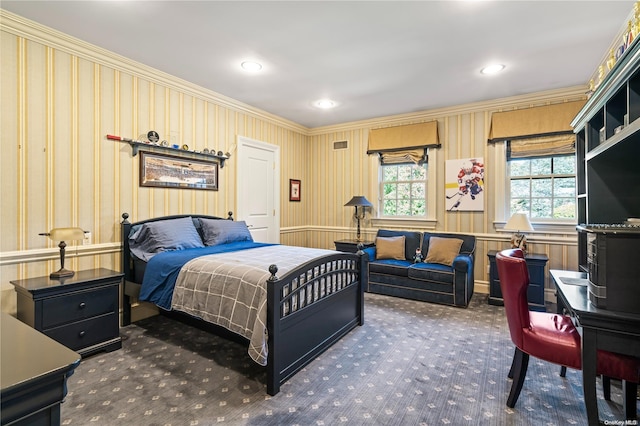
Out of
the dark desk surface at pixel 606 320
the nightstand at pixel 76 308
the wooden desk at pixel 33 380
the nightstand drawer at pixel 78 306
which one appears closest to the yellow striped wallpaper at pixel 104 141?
the nightstand at pixel 76 308

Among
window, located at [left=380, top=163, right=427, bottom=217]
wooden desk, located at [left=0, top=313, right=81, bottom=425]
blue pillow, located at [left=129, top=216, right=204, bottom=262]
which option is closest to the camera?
wooden desk, located at [left=0, top=313, right=81, bottom=425]

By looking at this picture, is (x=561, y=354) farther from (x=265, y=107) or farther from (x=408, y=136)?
(x=265, y=107)

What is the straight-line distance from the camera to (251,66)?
3494mm

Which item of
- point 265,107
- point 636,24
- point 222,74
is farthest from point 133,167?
point 636,24

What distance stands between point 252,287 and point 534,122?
13.8 feet

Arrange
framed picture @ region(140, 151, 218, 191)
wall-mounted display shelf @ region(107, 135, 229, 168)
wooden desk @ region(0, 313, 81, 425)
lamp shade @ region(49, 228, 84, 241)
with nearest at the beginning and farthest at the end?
wooden desk @ region(0, 313, 81, 425), lamp shade @ region(49, 228, 84, 241), wall-mounted display shelf @ region(107, 135, 229, 168), framed picture @ region(140, 151, 218, 191)

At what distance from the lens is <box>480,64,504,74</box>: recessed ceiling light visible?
3462 millimetres

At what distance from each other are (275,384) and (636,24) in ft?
10.4

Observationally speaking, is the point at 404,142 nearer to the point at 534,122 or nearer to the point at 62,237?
the point at 534,122

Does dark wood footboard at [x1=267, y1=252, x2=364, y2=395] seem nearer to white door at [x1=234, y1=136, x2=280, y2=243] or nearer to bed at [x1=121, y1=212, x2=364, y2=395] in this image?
bed at [x1=121, y1=212, x2=364, y2=395]

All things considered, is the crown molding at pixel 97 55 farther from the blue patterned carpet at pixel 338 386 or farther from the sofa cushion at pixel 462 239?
the sofa cushion at pixel 462 239

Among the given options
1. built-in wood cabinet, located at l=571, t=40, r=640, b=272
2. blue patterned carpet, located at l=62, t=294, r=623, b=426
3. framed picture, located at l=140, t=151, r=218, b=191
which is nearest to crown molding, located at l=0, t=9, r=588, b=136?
→ framed picture, located at l=140, t=151, r=218, b=191

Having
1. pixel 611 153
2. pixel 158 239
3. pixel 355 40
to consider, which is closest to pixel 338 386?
pixel 158 239

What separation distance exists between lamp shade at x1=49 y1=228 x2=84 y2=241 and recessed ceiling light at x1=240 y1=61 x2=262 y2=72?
7.44 feet
